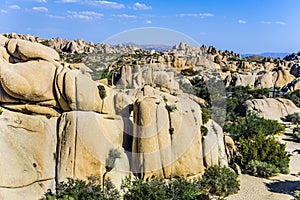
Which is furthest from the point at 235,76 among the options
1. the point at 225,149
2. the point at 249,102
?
the point at 225,149

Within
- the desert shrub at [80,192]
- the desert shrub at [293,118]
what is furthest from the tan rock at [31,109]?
the desert shrub at [293,118]

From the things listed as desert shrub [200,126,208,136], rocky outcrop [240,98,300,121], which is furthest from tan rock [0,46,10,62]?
rocky outcrop [240,98,300,121]

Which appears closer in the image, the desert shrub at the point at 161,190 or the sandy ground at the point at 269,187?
the desert shrub at the point at 161,190

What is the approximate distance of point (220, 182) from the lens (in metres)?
18.1

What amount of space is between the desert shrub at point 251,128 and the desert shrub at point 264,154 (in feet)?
17.8

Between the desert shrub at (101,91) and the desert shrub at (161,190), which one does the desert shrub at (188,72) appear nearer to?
the desert shrub at (101,91)

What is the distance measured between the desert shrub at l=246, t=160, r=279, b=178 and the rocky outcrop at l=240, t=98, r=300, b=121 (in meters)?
18.8

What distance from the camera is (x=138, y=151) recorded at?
1797 centimetres

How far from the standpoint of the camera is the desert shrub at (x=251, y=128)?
28.4m

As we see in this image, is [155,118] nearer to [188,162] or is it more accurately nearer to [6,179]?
[188,162]

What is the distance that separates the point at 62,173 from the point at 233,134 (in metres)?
16.7

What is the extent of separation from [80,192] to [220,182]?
25.7 feet

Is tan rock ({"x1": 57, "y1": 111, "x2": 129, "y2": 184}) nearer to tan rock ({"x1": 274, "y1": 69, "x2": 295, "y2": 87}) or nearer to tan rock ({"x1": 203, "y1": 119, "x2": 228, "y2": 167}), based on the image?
tan rock ({"x1": 203, "y1": 119, "x2": 228, "y2": 167})

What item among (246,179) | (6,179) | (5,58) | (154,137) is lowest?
(246,179)
